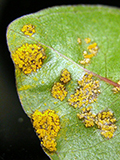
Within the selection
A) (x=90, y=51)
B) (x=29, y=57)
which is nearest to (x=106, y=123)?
(x=90, y=51)

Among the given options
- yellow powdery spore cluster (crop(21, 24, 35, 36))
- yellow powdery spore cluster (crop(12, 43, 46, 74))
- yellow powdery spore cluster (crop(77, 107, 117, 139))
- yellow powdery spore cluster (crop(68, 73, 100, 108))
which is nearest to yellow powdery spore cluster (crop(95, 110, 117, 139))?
yellow powdery spore cluster (crop(77, 107, 117, 139))

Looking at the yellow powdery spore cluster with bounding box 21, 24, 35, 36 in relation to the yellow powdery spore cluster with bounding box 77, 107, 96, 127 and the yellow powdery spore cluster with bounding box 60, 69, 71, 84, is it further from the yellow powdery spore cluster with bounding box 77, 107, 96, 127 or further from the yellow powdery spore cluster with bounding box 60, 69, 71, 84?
the yellow powdery spore cluster with bounding box 77, 107, 96, 127

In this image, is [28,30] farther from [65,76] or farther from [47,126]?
[47,126]

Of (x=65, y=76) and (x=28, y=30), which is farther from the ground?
(x=28, y=30)

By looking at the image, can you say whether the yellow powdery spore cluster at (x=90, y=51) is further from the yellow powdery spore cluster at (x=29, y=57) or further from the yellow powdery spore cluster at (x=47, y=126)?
the yellow powdery spore cluster at (x=47, y=126)

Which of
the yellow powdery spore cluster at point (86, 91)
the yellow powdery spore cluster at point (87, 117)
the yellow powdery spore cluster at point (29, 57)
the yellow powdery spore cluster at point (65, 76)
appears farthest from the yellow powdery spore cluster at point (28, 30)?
the yellow powdery spore cluster at point (87, 117)

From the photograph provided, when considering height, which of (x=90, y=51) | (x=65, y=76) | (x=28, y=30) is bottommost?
(x=65, y=76)

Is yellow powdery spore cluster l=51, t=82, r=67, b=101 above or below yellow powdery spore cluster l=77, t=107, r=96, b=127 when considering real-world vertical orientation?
above

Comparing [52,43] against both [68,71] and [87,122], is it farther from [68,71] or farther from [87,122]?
[87,122]

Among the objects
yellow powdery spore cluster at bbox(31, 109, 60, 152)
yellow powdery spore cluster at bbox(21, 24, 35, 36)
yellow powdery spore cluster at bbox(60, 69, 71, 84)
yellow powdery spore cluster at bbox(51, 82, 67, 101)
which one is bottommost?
yellow powdery spore cluster at bbox(31, 109, 60, 152)
